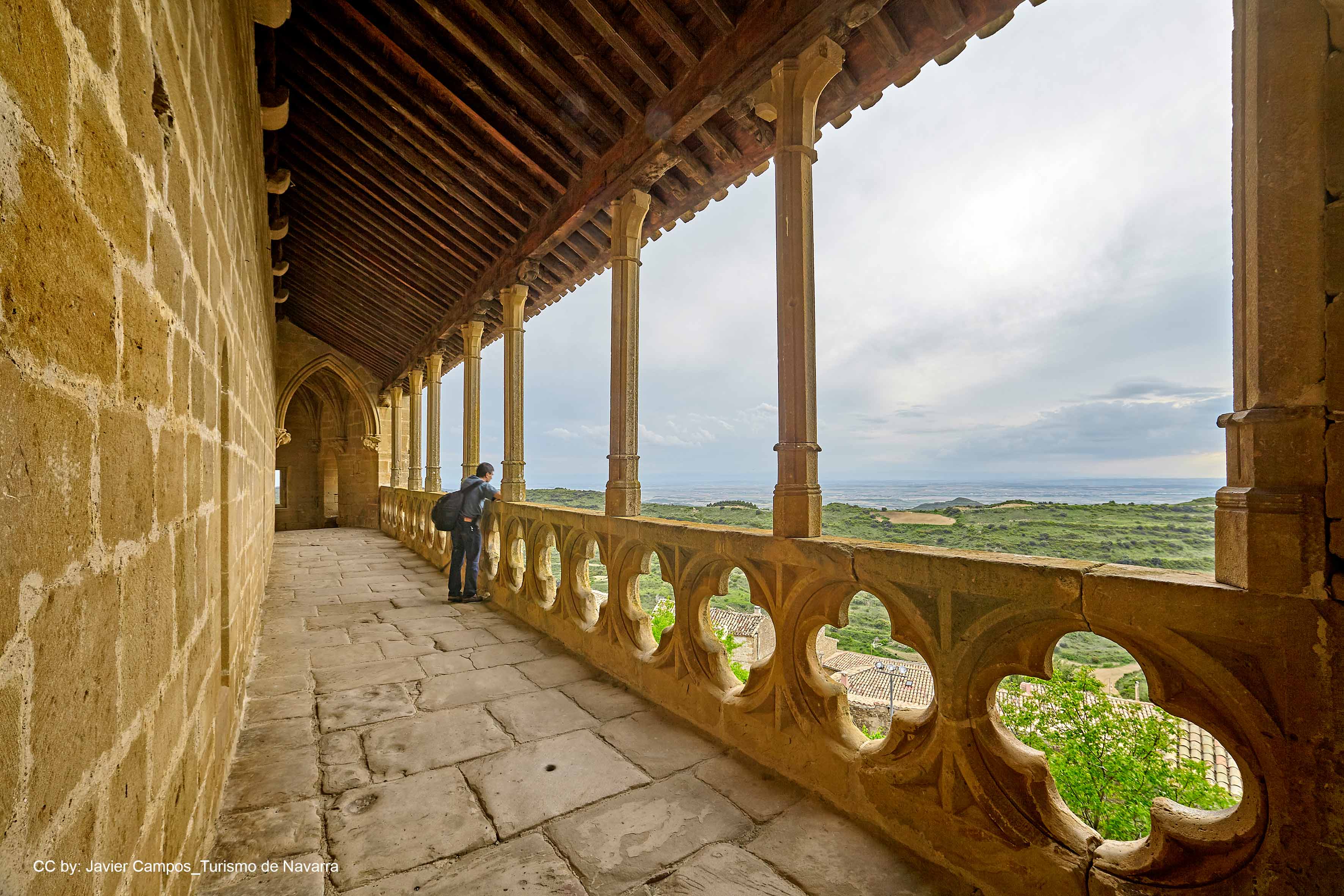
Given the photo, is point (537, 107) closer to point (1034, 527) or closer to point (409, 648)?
point (409, 648)

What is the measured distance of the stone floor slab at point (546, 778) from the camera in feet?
6.32

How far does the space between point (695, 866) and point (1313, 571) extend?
1566 mm

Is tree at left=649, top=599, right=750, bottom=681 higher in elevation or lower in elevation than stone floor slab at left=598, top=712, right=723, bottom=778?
lower

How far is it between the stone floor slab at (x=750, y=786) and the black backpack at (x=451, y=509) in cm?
360

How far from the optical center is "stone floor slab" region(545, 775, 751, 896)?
1645mm

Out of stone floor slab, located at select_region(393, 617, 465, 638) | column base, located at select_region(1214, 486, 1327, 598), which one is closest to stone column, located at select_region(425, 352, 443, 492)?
stone floor slab, located at select_region(393, 617, 465, 638)

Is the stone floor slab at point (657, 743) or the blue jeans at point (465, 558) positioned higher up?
the blue jeans at point (465, 558)

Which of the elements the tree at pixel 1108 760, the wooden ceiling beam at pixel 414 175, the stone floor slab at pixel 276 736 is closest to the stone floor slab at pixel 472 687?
the stone floor slab at pixel 276 736

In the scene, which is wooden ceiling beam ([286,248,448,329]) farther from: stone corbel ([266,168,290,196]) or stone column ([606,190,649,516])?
stone column ([606,190,649,516])

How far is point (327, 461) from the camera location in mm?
15289

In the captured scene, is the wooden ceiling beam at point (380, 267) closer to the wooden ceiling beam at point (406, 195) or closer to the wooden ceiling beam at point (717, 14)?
the wooden ceiling beam at point (406, 195)

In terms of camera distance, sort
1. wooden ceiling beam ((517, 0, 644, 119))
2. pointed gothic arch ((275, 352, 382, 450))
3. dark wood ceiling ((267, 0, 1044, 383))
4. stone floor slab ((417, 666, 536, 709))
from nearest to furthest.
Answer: dark wood ceiling ((267, 0, 1044, 383)) → stone floor slab ((417, 666, 536, 709)) → wooden ceiling beam ((517, 0, 644, 119)) → pointed gothic arch ((275, 352, 382, 450))

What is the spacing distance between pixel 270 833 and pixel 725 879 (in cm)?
137

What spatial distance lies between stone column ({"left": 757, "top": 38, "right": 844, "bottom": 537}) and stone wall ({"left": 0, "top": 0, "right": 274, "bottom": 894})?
1874mm
